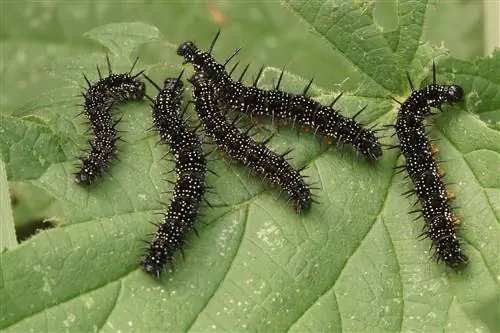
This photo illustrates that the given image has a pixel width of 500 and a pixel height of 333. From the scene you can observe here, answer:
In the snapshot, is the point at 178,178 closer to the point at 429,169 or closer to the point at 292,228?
the point at 292,228

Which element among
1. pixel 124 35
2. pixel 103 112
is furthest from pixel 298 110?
pixel 124 35

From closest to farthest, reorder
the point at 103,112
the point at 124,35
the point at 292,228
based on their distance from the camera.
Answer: the point at 292,228, the point at 103,112, the point at 124,35

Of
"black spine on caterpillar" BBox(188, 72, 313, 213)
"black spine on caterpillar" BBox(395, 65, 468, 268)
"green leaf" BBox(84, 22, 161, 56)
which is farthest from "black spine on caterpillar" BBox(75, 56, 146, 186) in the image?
"black spine on caterpillar" BBox(395, 65, 468, 268)

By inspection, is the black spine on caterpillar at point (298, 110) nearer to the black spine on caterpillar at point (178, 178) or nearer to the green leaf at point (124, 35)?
the black spine on caterpillar at point (178, 178)

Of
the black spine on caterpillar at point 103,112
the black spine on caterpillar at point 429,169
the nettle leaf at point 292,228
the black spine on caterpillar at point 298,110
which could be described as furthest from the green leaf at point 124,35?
the black spine on caterpillar at point 429,169

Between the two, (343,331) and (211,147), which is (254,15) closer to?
(211,147)
